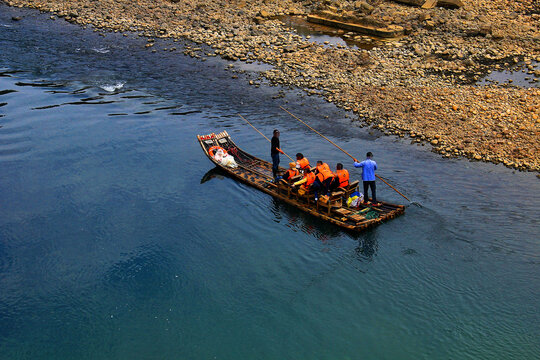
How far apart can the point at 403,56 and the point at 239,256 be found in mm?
22680

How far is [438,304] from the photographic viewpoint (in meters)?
15.2

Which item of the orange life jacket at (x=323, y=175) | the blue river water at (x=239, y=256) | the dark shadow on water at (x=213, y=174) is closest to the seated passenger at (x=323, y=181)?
the orange life jacket at (x=323, y=175)

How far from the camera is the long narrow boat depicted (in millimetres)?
17891

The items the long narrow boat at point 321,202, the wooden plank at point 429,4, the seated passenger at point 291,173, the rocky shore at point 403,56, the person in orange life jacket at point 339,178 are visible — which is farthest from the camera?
the wooden plank at point 429,4

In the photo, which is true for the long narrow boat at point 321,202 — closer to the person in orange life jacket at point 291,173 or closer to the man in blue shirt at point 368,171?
the person in orange life jacket at point 291,173

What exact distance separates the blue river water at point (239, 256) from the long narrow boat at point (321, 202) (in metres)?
0.51

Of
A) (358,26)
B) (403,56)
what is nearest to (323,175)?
(403,56)

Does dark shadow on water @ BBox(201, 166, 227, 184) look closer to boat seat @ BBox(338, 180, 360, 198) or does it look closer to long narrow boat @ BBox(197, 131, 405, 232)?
long narrow boat @ BBox(197, 131, 405, 232)

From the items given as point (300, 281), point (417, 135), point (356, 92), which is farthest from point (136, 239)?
point (356, 92)

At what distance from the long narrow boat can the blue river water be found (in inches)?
20.0

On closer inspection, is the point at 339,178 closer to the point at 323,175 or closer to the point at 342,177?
the point at 342,177

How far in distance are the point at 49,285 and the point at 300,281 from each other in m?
8.53

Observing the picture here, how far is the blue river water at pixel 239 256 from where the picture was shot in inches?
562

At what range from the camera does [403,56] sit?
33.8 m
